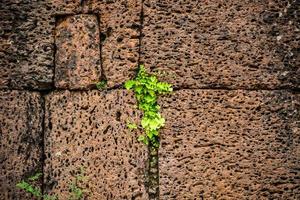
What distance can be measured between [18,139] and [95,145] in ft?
1.62

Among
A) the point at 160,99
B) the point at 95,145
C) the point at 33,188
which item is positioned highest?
the point at 160,99

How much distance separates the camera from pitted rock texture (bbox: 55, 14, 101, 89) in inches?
85.6

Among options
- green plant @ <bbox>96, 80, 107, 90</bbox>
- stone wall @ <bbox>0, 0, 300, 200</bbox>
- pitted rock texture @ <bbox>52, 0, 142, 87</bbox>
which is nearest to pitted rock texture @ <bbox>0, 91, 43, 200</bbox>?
stone wall @ <bbox>0, 0, 300, 200</bbox>

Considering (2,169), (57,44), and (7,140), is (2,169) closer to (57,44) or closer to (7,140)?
(7,140)

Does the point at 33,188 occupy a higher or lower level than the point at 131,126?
lower

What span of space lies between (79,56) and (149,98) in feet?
1.70

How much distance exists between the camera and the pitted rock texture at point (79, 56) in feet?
7.13

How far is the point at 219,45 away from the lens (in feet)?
7.18

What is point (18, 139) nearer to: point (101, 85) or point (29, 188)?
point (29, 188)

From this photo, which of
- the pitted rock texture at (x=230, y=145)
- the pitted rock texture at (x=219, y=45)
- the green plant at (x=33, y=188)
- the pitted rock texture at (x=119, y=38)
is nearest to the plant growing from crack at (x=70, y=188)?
the green plant at (x=33, y=188)

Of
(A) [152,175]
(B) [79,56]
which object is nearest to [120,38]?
(B) [79,56]

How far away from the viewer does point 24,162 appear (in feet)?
7.09

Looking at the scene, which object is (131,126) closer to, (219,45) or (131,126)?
(131,126)

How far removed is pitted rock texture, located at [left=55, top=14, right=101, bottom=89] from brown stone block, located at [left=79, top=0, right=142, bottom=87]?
0.06 meters
